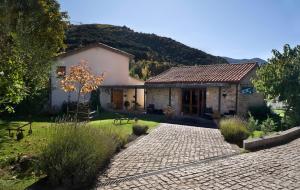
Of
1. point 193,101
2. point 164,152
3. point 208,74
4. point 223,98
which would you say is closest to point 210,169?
point 164,152

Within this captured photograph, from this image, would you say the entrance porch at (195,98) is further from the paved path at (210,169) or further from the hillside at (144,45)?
the hillside at (144,45)

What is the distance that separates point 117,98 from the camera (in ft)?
97.3

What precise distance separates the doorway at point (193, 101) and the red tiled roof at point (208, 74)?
2.64 ft

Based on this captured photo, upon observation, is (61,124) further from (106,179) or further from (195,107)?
(195,107)

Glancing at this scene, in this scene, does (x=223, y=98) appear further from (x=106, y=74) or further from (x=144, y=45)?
(x=144, y=45)

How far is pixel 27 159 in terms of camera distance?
29.1ft

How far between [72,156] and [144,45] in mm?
59553

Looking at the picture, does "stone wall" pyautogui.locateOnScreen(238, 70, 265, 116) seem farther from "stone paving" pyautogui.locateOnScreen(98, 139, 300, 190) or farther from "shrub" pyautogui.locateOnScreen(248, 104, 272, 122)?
"stone paving" pyautogui.locateOnScreen(98, 139, 300, 190)

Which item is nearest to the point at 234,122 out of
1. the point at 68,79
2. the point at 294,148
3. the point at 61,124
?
the point at 294,148

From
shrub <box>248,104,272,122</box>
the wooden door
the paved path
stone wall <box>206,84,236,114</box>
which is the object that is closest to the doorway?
→ stone wall <box>206,84,236,114</box>

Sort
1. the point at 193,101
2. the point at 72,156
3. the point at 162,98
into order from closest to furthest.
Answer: the point at 72,156, the point at 193,101, the point at 162,98

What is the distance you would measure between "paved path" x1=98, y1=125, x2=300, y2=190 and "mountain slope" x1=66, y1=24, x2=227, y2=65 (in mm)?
45601

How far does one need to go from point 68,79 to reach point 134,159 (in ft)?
17.9

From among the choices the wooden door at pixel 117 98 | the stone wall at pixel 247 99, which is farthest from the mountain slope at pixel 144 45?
the stone wall at pixel 247 99
